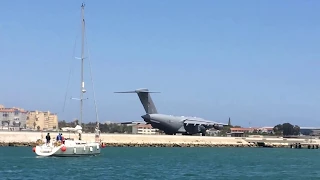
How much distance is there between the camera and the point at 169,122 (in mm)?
115062

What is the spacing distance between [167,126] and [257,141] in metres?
19.4

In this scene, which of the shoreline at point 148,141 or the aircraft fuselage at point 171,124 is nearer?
the shoreline at point 148,141

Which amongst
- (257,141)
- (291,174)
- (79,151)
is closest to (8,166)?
(79,151)

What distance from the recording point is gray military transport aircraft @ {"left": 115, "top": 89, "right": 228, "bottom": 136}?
114 m

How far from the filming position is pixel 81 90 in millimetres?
51188

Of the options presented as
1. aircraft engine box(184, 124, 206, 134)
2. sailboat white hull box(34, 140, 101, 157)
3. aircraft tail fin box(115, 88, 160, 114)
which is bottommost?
sailboat white hull box(34, 140, 101, 157)

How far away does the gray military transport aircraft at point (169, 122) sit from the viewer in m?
114

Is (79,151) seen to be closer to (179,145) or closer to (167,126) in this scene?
(179,145)

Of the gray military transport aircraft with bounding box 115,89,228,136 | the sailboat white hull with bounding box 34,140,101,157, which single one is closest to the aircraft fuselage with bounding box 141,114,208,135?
the gray military transport aircraft with bounding box 115,89,228,136

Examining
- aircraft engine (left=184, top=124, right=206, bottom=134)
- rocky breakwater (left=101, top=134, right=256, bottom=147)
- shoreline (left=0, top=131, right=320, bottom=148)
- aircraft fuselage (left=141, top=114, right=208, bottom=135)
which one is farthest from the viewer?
aircraft engine (left=184, top=124, right=206, bottom=134)

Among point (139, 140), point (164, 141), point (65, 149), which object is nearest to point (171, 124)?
point (164, 141)

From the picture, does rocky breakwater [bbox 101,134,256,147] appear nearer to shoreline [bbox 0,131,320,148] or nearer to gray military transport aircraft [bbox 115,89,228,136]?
shoreline [bbox 0,131,320,148]

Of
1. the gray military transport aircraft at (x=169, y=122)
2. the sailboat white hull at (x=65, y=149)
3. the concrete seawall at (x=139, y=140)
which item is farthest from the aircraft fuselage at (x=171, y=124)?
the sailboat white hull at (x=65, y=149)

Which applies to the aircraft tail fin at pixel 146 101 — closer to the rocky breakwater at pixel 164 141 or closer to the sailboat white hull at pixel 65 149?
the rocky breakwater at pixel 164 141
